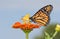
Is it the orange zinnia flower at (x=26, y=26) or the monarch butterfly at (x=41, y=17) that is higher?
the monarch butterfly at (x=41, y=17)

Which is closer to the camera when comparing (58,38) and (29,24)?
(29,24)

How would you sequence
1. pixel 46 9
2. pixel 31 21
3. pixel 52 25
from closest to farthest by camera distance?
pixel 31 21, pixel 46 9, pixel 52 25

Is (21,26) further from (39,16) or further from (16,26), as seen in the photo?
(39,16)

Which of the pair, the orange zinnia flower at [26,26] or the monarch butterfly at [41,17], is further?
the monarch butterfly at [41,17]

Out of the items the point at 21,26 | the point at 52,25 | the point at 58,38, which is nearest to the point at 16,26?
the point at 21,26

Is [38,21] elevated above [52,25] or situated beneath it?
situated beneath

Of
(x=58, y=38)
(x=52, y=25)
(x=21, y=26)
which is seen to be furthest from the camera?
(x=52, y=25)

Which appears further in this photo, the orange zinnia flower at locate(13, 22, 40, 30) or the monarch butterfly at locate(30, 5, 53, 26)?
the monarch butterfly at locate(30, 5, 53, 26)

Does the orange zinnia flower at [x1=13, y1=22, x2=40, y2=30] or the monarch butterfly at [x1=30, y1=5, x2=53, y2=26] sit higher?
the monarch butterfly at [x1=30, y1=5, x2=53, y2=26]

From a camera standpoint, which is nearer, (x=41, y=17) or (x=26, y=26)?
(x=26, y=26)

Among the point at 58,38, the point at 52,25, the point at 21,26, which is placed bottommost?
the point at 21,26

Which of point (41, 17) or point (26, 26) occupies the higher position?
point (41, 17)
